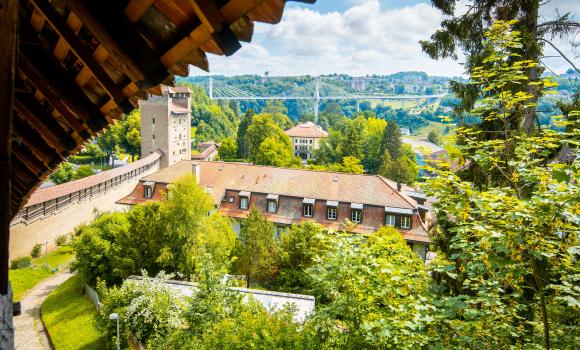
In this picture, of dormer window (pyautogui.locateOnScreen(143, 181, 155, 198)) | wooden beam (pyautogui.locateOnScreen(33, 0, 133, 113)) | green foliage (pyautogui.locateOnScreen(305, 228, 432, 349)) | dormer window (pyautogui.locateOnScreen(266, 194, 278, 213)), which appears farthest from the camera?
dormer window (pyautogui.locateOnScreen(143, 181, 155, 198))

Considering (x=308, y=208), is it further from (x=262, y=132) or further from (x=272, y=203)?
(x=262, y=132)

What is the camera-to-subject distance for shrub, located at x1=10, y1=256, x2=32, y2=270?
2116cm

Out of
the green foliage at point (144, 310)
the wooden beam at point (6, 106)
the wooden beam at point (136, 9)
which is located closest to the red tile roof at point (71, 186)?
the green foliage at point (144, 310)

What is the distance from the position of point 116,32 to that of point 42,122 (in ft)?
6.51

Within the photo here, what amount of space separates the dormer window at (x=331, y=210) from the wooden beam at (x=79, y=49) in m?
21.2

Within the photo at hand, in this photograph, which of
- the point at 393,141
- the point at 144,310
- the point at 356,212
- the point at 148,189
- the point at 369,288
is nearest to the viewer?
the point at 369,288

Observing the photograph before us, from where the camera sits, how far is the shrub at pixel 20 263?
21156 millimetres

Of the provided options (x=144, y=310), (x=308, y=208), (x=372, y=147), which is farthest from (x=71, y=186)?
(x=372, y=147)

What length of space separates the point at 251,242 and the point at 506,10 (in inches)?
507

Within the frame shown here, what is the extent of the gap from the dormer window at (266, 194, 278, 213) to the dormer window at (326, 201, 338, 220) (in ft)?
9.95

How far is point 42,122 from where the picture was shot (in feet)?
10.2

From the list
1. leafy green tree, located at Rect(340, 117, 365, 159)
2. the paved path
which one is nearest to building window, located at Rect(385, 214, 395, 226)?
the paved path

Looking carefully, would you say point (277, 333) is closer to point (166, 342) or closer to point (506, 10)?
point (166, 342)

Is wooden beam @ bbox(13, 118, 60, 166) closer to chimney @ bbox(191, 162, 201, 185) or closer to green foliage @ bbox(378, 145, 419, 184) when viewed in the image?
chimney @ bbox(191, 162, 201, 185)
